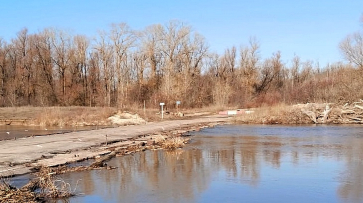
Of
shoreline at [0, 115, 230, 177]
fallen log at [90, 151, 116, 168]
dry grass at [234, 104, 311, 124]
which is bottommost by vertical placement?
fallen log at [90, 151, 116, 168]

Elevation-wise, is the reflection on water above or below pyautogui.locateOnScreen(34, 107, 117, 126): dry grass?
below

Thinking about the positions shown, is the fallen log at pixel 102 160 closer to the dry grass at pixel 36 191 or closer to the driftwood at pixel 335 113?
the dry grass at pixel 36 191

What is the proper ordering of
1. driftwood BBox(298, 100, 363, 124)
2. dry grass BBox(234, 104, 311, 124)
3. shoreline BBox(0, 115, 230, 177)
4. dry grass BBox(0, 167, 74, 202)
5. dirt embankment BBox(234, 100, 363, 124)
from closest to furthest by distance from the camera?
dry grass BBox(0, 167, 74, 202), shoreline BBox(0, 115, 230, 177), driftwood BBox(298, 100, 363, 124), dirt embankment BBox(234, 100, 363, 124), dry grass BBox(234, 104, 311, 124)

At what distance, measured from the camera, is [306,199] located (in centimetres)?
816

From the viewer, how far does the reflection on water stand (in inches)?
331

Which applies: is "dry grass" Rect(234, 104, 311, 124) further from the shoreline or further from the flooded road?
the shoreline

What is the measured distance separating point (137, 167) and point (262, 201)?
206 inches

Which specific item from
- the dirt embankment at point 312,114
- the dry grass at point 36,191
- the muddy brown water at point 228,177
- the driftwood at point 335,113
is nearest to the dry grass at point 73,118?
the dirt embankment at point 312,114

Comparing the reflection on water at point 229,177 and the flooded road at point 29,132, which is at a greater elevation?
the flooded road at point 29,132

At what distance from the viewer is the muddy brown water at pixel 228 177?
8414 mm

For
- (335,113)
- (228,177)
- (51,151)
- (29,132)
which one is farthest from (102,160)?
(335,113)

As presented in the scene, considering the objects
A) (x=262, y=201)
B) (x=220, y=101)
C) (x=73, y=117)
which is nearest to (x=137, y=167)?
(x=262, y=201)

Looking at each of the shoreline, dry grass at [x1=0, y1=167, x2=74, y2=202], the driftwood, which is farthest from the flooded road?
the driftwood

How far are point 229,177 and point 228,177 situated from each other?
27 mm
